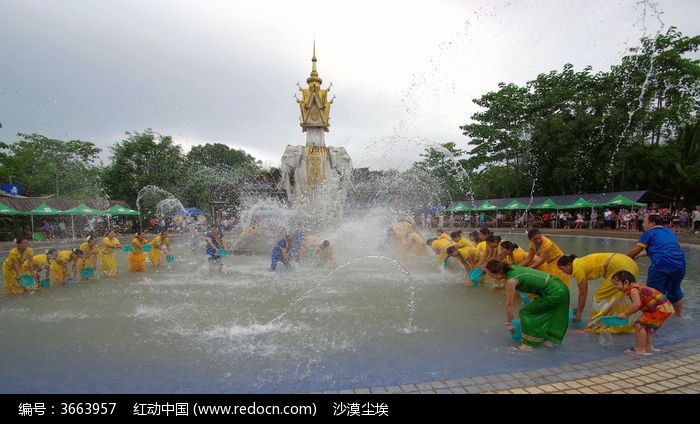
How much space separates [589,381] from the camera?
3.71 meters

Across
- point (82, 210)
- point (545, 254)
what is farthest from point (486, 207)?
point (82, 210)

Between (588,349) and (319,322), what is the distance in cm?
360

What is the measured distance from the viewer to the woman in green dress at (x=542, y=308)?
15.4 ft

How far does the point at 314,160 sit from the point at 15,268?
11.1m

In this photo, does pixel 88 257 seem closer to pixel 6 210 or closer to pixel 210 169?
pixel 6 210

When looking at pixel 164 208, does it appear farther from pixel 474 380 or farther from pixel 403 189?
pixel 474 380

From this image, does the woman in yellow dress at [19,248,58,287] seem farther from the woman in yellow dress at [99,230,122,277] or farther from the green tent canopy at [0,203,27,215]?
the green tent canopy at [0,203,27,215]

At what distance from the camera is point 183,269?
39.0 ft

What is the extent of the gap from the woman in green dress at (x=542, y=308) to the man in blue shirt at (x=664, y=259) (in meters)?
2.09

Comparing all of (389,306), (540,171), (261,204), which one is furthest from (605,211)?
(389,306)

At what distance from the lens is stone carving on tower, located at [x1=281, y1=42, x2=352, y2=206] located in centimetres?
1719

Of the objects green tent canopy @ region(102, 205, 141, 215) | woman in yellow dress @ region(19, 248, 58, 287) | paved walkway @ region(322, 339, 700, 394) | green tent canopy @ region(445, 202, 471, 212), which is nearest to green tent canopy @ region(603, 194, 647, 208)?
green tent canopy @ region(445, 202, 471, 212)

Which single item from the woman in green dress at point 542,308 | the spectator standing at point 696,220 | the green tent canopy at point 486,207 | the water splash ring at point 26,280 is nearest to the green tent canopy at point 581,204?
the green tent canopy at point 486,207

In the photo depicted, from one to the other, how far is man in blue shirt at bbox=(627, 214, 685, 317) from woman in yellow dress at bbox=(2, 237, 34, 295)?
477 inches
